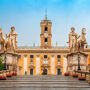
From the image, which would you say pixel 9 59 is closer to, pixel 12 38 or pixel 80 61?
pixel 12 38

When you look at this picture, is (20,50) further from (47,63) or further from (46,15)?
(46,15)

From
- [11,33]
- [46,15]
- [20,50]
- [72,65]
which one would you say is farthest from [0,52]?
[46,15]

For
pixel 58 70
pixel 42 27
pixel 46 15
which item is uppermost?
pixel 46 15

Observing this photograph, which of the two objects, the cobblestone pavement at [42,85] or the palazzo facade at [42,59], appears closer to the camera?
the cobblestone pavement at [42,85]

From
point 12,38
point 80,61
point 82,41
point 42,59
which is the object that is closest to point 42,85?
point 82,41

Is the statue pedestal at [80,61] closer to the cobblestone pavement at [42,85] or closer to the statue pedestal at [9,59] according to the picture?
the cobblestone pavement at [42,85]

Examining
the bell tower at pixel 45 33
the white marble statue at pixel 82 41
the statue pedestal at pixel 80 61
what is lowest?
the statue pedestal at pixel 80 61

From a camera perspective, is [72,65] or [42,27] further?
[42,27]

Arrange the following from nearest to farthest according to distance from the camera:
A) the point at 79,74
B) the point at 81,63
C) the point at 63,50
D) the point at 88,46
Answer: the point at 79,74 → the point at 81,63 → the point at 63,50 → the point at 88,46

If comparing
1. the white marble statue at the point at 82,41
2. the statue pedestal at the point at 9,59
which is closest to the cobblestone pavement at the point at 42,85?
the white marble statue at the point at 82,41

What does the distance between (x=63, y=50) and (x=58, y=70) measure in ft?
24.6

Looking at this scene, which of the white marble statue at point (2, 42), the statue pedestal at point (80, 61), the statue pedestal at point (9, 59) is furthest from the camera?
the statue pedestal at point (9, 59)

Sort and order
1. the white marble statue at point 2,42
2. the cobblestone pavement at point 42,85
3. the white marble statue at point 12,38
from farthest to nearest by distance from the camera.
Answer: the white marble statue at point 12,38 → the white marble statue at point 2,42 → the cobblestone pavement at point 42,85

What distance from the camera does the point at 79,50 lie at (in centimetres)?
2944
